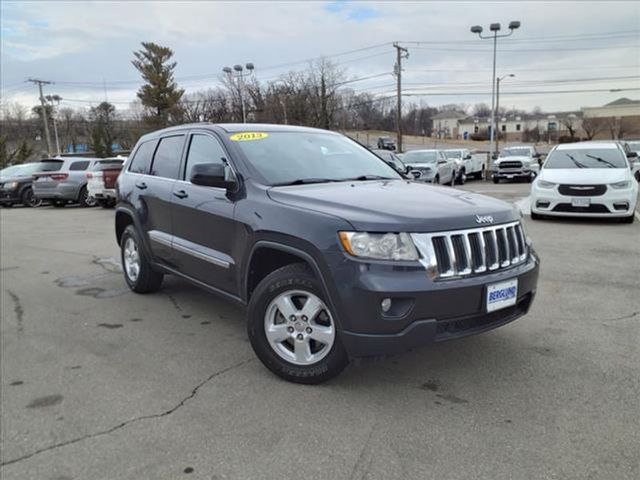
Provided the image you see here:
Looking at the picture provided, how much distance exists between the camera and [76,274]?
723 centimetres

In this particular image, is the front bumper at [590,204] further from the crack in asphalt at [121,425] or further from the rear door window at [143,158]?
the crack in asphalt at [121,425]

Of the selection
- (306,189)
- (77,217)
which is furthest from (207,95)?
(306,189)

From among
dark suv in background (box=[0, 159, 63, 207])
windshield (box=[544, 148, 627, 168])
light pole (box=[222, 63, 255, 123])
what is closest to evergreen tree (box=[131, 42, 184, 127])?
light pole (box=[222, 63, 255, 123])

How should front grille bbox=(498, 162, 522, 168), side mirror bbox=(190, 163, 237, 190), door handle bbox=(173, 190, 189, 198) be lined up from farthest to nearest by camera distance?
front grille bbox=(498, 162, 522, 168) < door handle bbox=(173, 190, 189, 198) < side mirror bbox=(190, 163, 237, 190)

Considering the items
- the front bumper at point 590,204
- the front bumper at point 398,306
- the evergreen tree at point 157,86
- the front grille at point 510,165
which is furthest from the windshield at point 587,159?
the evergreen tree at point 157,86

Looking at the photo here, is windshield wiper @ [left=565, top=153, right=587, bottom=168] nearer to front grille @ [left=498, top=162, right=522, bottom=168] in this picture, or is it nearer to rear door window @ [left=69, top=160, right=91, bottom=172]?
front grille @ [left=498, top=162, right=522, bottom=168]

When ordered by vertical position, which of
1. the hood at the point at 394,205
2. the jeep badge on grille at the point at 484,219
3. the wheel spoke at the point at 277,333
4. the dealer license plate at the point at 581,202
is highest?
the hood at the point at 394,205

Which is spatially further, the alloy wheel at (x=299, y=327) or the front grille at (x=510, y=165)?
the front grille at (x=510, y=165)

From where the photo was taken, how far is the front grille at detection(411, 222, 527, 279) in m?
3.08

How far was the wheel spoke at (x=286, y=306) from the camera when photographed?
3.48 meters

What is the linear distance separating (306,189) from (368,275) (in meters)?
1.05

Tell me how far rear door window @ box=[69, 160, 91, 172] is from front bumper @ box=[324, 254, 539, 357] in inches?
697

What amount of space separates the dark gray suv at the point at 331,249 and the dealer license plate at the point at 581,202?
22.4ft

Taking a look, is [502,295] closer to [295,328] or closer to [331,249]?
[331,249]
